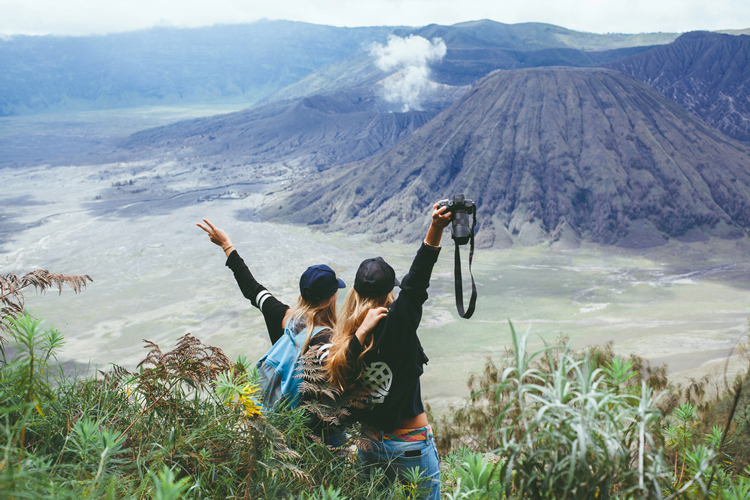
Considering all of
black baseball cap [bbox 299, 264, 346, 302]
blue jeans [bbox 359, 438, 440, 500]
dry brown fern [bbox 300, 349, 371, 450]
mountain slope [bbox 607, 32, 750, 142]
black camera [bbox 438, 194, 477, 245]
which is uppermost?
mountain slope [bbox 607, 32, 750, 142]

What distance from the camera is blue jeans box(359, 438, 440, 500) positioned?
1.82 metres

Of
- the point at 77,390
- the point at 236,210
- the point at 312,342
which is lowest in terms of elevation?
the point at 236,210

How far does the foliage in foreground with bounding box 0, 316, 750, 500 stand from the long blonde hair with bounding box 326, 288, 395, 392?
7.9 inches

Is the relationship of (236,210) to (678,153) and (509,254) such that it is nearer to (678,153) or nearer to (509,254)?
(509,254)

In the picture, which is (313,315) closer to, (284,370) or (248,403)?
(284,370)

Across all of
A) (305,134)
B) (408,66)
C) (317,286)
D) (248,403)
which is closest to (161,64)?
(408,66)

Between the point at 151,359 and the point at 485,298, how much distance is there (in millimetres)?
15347

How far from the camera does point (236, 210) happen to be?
99.9 feet

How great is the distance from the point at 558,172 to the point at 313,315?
2559 cm

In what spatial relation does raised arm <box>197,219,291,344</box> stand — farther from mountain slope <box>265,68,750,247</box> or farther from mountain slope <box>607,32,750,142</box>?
mountain slope <box>607,32,750,142</box>

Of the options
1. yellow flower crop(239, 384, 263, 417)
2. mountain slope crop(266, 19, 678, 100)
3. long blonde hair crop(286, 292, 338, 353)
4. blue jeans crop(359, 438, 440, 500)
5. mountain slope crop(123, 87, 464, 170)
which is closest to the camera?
yellow flower crop(239, 384, 263, 417)

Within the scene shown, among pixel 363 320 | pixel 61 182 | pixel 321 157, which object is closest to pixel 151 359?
pixel 363 320

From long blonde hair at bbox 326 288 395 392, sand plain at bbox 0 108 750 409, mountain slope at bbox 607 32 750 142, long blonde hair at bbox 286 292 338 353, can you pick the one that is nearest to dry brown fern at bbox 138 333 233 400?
long blonde hair at bbox 286 292 338 353

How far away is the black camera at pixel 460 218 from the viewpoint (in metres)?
1.72
